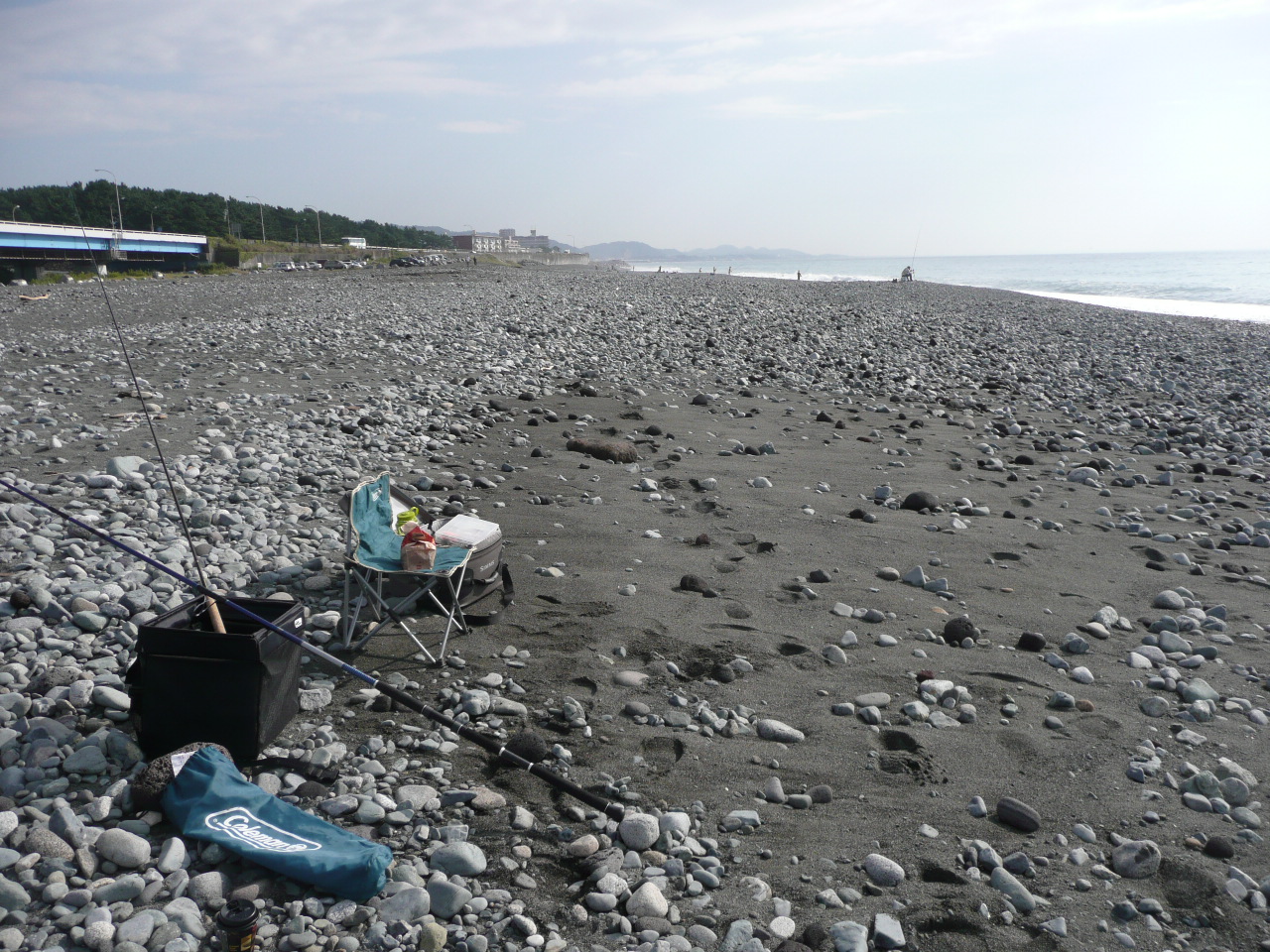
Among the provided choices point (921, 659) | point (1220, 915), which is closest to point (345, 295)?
point (921, 659)

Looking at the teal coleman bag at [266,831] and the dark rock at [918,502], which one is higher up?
the dark rock at [918,502]

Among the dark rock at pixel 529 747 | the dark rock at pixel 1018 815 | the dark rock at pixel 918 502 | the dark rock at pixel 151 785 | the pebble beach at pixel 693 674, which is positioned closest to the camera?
the pebble beach at pixel 693 674

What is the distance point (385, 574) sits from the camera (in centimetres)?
493

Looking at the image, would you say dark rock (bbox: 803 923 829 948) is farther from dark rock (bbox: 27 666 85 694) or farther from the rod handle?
dark rock (bbox: 27 666 85 694)

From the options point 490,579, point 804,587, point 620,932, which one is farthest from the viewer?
point 804,587

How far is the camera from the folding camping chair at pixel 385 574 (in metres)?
4.66

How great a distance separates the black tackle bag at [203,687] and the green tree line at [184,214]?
74.2 m

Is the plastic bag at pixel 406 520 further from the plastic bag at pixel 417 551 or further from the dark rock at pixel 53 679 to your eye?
the dark rock at pixel 53 679

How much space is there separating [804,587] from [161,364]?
34.9ft

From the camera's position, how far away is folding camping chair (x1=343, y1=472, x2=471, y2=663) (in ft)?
15.3

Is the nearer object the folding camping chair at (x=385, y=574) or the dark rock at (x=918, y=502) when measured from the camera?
the folding camping chair at (x=385, y=574)

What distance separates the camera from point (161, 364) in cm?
1227

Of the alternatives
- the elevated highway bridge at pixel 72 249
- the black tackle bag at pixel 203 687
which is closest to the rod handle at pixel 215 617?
the black tackle bag at pixel 203 687

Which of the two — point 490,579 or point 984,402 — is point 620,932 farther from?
point 984,402
